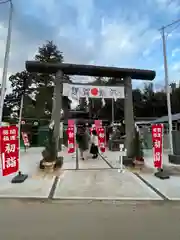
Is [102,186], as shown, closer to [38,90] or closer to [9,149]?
[9,149]

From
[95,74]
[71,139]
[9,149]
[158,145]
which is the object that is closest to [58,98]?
[95,74]

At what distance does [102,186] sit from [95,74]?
579 centimetres

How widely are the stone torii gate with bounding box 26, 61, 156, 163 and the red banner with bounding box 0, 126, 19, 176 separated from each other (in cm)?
287

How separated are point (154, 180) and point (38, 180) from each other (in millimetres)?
3735

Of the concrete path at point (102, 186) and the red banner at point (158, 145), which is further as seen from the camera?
the red banner at point (158, 145)

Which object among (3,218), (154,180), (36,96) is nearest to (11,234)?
(3,218)

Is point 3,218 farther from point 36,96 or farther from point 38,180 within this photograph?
point 36,96

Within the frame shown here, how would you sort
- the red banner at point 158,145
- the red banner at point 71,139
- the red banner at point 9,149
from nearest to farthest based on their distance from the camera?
the red banner at point 9,149
the red banner at point 158,145
the red banner at point 71,139

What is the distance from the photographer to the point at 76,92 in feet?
38.5

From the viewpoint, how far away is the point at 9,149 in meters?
8.05

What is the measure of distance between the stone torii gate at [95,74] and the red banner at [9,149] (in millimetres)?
2868

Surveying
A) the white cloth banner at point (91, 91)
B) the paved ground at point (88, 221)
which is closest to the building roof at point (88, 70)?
the white cloth banner at point (91, 91)

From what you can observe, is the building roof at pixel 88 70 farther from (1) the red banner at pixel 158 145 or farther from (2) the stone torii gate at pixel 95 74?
(1) the red banner at pixel 158 145

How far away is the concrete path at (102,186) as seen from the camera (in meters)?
6.78
